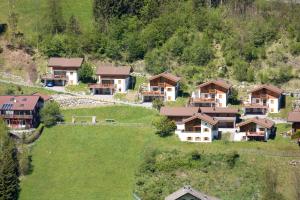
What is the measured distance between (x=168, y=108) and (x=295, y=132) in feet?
53.6

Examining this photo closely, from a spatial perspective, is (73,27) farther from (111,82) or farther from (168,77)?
(168,77)

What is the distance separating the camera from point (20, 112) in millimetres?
112750

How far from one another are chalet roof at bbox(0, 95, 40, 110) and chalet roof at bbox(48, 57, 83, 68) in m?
11.7

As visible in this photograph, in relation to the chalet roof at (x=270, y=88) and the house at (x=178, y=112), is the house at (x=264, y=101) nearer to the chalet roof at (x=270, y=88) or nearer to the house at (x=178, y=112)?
the chalet roof at (x=270, y=88)

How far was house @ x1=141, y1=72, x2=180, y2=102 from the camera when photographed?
11975cm

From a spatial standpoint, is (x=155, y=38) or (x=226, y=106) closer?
(x=226, y=106)

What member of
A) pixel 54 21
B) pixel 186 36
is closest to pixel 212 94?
pixel 186 36

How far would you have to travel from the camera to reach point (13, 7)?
142 meters

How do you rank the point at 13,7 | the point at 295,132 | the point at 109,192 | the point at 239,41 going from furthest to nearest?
the point at 13,7, the point at 239,41, the point at 295,132, the point at 109,192

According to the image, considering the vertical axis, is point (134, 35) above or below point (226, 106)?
above

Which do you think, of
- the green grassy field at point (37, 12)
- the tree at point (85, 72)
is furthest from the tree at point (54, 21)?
the tree at point (85, 72)

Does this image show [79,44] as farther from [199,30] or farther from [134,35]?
[199,30]

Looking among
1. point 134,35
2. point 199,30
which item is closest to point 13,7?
point 134,35

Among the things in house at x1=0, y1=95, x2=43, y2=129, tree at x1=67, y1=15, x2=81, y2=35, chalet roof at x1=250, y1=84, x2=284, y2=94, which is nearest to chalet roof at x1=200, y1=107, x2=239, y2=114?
chalet roof at x1=250, y1=84, x2=284, y2=94
